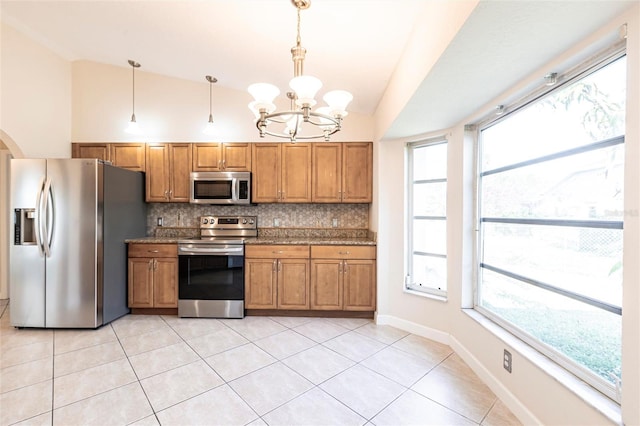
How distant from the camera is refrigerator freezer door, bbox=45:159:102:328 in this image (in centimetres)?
286

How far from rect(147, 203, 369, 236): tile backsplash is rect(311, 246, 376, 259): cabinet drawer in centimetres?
58

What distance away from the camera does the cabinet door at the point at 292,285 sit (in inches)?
128

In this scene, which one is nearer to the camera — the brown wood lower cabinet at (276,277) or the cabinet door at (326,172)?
the brown wood lower cabinet at (276,277)

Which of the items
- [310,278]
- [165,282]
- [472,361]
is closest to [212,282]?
[165,282]

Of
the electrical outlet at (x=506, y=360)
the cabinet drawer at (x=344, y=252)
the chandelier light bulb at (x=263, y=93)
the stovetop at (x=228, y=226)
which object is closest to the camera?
the chandelier light bulb at (x=263, y=93)

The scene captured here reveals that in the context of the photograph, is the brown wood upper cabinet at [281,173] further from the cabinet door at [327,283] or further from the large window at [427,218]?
the large window at [427,218]

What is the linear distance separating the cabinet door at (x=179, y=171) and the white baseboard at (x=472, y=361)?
306 centimetres

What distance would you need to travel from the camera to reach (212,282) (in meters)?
3.22

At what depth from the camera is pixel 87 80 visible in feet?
12.1

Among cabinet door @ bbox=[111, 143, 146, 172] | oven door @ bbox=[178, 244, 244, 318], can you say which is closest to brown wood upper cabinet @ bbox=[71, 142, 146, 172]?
cabinet door @ bbox=[111, 143, 146, 172]

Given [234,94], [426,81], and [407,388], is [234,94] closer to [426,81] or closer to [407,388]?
[426,81]

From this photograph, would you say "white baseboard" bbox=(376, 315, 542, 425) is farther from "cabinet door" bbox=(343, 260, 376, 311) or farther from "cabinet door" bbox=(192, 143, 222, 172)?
"cabinet door" bbox=(192, 143, 222, 172)

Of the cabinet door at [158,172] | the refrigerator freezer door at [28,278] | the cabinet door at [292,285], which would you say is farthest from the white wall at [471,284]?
the refrigerator freezer door at [28,278]

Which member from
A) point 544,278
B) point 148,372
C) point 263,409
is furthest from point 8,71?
point 544,278
